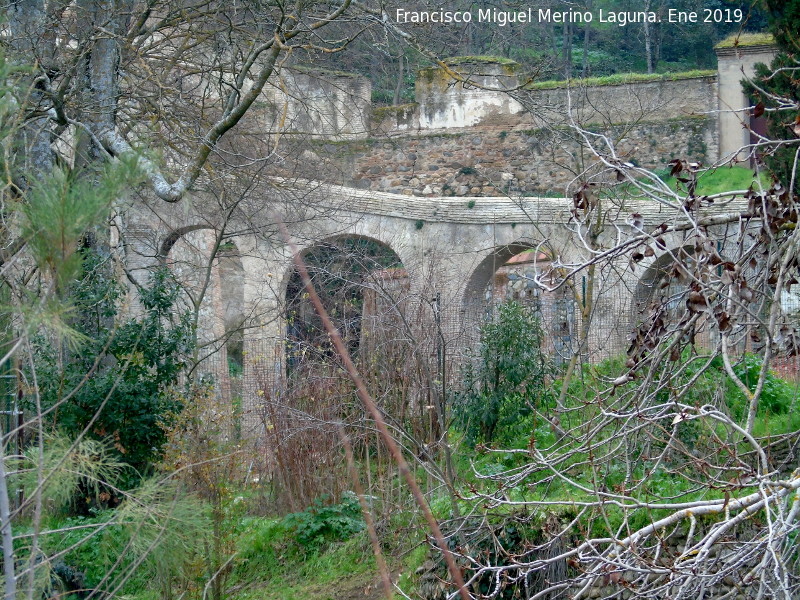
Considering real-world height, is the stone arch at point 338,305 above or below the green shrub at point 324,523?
above

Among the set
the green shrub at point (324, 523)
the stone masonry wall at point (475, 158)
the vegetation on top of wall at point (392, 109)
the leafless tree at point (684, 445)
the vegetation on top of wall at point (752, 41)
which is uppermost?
the vegetation on top of wall at point (752, 41)

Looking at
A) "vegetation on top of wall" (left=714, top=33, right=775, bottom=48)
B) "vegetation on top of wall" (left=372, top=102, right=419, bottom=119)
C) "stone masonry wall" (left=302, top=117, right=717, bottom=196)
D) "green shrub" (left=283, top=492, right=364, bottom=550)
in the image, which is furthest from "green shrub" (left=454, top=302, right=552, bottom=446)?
"vegetation on top of wall" (left=714, top=33, right=775, bottom=48)

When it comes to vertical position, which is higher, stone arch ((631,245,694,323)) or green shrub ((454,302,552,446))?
stone arch ((631,245,694,323))

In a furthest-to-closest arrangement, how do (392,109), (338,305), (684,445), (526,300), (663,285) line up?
1. (392,109)
2. (526,300)
3. (338,305)
4. (684,445)
5. (663,285)

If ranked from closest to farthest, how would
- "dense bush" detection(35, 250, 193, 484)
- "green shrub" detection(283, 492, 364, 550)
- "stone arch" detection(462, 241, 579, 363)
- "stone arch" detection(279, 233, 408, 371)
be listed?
"dense bush" detection(35, 250, 193, 484) → "green shrub" detection(283, 492, 364, 550) → "stone arch" detection(279, 233, 408, 371) → "stone arch" detection(462, 241, 579, 363)

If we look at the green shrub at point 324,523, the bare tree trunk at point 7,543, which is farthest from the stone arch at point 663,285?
the green shrub at point 324,523

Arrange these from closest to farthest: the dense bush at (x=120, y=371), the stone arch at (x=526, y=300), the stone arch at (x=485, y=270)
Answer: the dense bush at (x=120, y=371) → the stone arch at (x=526, y=300) → the stone arch at (x=485, y=270)

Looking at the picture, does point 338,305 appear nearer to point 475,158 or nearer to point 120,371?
point 120,371

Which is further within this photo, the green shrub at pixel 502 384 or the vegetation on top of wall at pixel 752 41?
the vegetation on top of wall at pixel 752 41

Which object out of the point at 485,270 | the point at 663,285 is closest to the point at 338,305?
the point at 485,270

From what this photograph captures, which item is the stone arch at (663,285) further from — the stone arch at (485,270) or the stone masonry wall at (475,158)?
the stone masonry wall at (475,158)

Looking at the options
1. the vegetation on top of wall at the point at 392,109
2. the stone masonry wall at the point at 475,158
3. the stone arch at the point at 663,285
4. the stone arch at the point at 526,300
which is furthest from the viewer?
the vegetation on top of wall at the point at 392,109

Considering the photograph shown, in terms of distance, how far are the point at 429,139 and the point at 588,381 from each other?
973 cm

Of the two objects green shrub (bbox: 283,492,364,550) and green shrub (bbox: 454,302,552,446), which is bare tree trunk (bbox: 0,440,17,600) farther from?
green shrub (bbox: 454,302,552,446)
